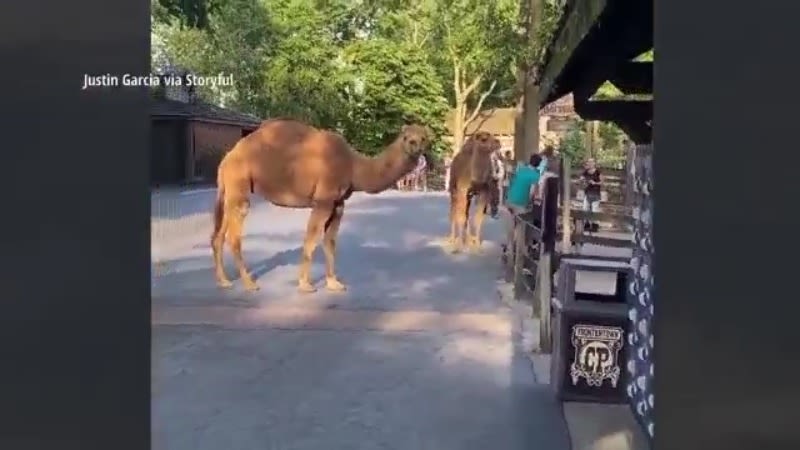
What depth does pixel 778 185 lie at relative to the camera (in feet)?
6.84

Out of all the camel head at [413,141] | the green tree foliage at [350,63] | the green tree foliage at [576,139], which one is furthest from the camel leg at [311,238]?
the green tree foliage at [576,139]

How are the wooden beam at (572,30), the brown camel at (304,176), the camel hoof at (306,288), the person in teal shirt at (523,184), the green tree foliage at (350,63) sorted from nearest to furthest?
the wooden beam at (572,30), the camel hoof at (306,288), the brown camel at (304,176), the person in teal shirt at (523,184), the green tree foliage at (350,63)

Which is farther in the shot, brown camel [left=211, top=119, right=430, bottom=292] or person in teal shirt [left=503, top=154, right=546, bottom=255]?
person in teal shirt [left=503, top=154, right=546, bottom=255]

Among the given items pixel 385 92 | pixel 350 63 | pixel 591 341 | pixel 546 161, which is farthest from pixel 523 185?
pixel 350 63

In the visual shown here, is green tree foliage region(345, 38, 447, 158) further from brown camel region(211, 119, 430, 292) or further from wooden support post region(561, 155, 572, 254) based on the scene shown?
wooden support post region(561, 155, 572, 254)

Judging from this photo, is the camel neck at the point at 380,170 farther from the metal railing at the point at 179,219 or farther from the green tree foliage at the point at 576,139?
the green tree foliage at the point at 576,139

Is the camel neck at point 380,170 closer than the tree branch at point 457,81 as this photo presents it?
Yes

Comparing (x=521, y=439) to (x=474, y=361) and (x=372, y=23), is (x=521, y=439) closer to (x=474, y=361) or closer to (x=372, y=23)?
(x=474, y=361)

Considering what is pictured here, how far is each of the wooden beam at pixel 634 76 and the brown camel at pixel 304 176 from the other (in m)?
6.43

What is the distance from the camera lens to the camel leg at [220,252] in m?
14.3

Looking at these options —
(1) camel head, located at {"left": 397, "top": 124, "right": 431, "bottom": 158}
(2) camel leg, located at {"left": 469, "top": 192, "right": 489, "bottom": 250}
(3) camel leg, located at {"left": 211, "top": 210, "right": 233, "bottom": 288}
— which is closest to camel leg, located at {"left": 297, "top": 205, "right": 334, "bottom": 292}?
(3) camel leg, located at {"left": 211, "top": 210, "right": 233, "bottom": 288}

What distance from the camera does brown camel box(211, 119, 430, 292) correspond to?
46.4ft

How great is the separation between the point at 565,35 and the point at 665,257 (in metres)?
4.05

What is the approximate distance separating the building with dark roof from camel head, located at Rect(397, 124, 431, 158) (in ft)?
19.4
